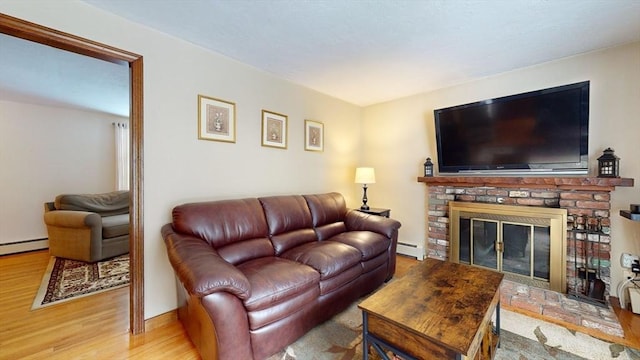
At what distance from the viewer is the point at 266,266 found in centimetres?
182

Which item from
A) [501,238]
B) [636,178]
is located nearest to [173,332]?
[501,238]

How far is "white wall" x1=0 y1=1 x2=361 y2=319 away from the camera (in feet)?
5.81

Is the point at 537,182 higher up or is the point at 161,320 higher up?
the point at 537,182

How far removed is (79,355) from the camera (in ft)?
5.41

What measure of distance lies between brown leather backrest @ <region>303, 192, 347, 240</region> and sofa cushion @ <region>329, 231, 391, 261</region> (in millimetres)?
244

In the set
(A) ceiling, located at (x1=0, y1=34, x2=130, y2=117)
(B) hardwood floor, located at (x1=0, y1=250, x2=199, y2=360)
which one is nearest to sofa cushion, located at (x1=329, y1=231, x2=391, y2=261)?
(B) hardwood floor, located at (x1=0, y1=250, x2=199, y2=360)

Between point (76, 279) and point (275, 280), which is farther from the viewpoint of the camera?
point (76, 279)

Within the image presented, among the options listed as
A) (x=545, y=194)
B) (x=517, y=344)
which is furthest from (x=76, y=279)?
(x=545, y=194)

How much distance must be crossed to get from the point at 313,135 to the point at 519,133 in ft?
7.44

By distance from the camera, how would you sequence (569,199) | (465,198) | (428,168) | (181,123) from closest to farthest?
1. (181,123)
2. (569,199)
3. (465,198)
4. (428,168)

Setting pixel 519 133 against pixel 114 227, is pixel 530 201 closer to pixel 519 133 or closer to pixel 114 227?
→ pixel 519 133

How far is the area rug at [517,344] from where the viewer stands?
160 centimetres

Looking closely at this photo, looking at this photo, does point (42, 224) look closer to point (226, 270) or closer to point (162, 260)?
point (162, 260)

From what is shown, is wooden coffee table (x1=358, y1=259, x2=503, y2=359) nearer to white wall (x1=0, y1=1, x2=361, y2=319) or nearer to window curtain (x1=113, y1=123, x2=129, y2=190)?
white wall (x1=0, y1=1, x2=361, y2=319)
